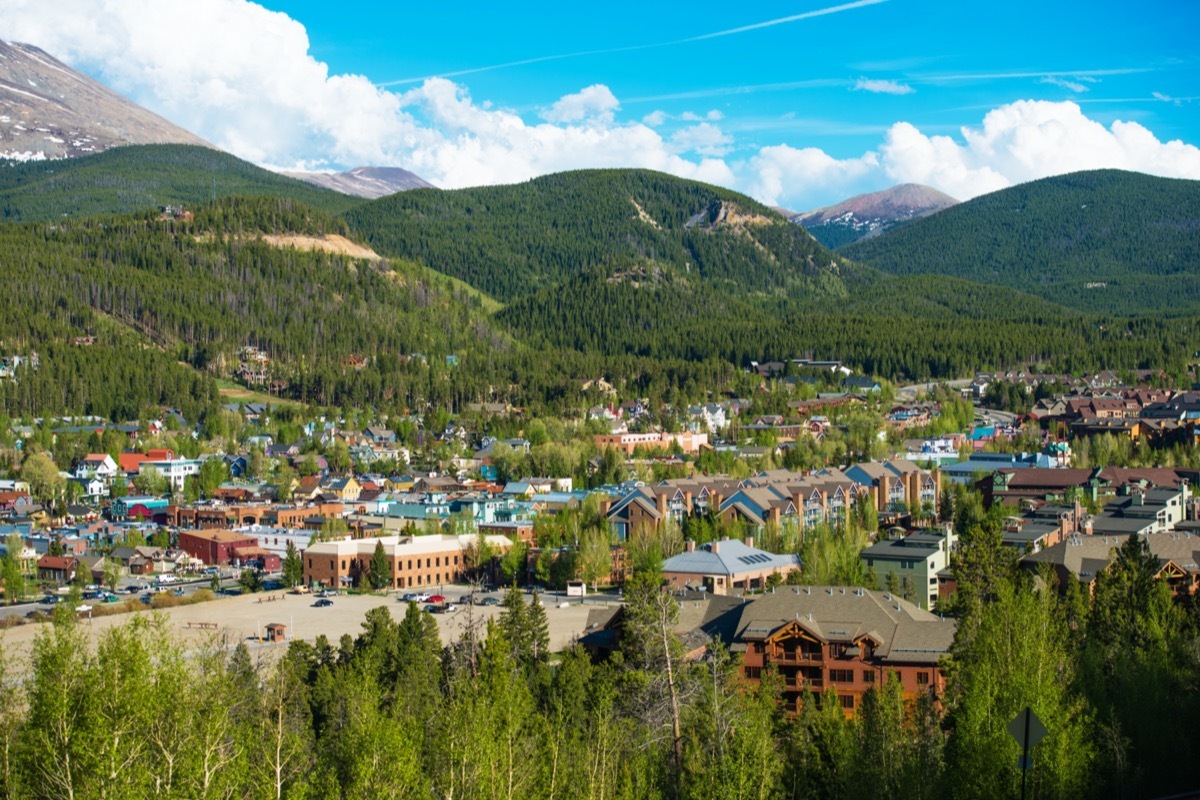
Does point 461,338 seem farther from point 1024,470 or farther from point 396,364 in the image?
point 1024,470

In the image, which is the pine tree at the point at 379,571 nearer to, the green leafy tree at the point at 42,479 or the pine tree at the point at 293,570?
the pine tree at the point at 293,570

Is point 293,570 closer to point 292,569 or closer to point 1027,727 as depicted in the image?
point 292,569

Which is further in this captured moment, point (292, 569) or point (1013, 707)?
point (292, 569)

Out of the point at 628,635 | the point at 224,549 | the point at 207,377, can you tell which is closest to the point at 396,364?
the point at 207,377

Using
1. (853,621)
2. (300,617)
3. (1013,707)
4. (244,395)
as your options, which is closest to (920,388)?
(244,395)

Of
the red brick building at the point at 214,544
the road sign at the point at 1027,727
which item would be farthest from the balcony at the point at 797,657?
the red brick building at the point at 214,544

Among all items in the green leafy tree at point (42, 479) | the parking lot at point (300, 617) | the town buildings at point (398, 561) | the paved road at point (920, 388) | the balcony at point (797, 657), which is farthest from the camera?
the paved road at point (920, 388)

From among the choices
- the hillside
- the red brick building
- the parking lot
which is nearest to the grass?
the hillside

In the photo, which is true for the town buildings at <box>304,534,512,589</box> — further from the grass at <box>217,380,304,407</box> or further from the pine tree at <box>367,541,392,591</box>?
the grass at <box>217,380,304,407</box>

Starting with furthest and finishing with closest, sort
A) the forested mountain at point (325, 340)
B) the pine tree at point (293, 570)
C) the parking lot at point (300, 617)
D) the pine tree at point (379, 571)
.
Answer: the forested mountain at point (325, 340) < the pine tree at point (293, 570) < the pine tree at point (379, 571) < the parking lot at point (300, 617)

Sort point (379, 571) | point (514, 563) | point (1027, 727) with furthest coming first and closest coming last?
1. point (514, 563)
2. point (379, 571)
3. point (1027, 727)

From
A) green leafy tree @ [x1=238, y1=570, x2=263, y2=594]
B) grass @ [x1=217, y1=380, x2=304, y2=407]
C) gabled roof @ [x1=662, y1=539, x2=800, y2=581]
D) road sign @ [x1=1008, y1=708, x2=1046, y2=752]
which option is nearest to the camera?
road sign @ [x1=1008, y1=708, x2=1046, y2=752]
